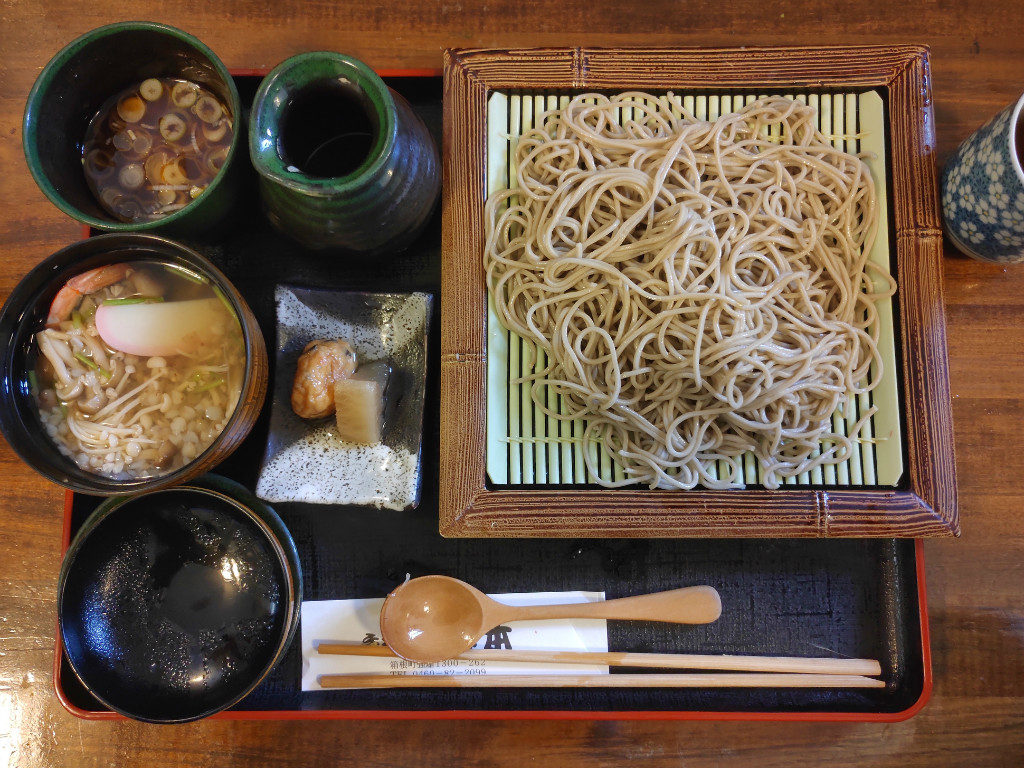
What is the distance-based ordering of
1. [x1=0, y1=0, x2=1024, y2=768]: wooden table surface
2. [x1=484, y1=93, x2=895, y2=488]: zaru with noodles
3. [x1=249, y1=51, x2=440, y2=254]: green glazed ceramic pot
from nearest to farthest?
[x1=249, y1=51, x2=440, y2=254]: green glazed ceramic pot < [x1=484, y1=93, x2=895, y2=488]: zaru with noodles < [x1=0, y1=0, x2=1024, y2=768]: wooden table surface

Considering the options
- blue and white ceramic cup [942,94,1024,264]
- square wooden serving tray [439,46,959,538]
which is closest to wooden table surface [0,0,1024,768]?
blue and white ceramic cup [942,94,1024,264]

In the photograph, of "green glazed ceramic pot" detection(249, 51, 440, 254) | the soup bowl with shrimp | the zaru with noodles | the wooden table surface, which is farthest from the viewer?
the wooden table surface

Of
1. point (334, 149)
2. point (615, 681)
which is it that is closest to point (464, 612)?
point (615, 681)

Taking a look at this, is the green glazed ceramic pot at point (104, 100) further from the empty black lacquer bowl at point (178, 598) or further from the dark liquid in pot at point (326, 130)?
the empty black lacquer bowl at point (178, 598)

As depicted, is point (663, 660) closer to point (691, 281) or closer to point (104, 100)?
point (691, 281)

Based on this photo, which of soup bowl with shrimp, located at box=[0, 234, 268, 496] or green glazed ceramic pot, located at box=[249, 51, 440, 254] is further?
soup bowl with shrimp, located at box=[0, 234, 268, 496]

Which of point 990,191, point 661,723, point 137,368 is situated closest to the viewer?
point 990,191

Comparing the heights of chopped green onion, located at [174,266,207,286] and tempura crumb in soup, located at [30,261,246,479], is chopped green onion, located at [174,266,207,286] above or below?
above

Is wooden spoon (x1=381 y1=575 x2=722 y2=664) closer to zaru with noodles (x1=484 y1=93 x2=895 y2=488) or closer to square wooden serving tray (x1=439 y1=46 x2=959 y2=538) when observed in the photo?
square wooden serving tray (x1=439 y1=46 x2=959 y2=538)
